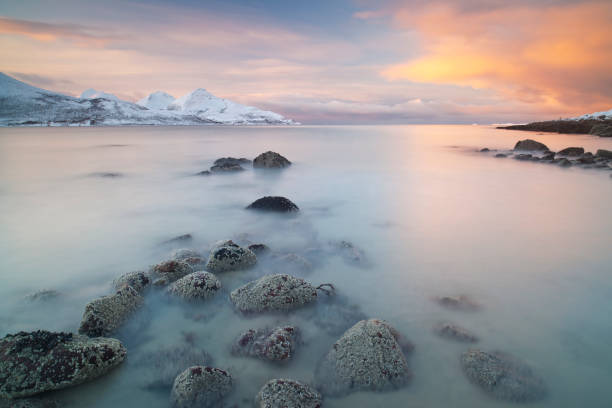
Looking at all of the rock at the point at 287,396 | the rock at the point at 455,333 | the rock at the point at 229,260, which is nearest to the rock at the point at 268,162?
the rock at the point at 229,260

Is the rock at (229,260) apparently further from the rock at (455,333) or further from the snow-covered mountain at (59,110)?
the snow-covered mountain at (59,110)

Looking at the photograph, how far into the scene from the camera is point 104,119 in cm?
12438

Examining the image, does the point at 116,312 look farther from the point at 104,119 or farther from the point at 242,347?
the point at 104,119

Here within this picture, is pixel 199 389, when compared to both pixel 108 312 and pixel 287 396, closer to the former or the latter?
pixel 287 396

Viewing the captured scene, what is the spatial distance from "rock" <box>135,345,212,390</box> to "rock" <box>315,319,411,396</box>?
3.71 feet

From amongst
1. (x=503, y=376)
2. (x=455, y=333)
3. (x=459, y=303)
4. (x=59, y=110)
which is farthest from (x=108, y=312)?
(x=59, y=110)

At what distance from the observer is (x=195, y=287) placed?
3875mm

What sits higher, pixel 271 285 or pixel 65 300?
pixel 271 285

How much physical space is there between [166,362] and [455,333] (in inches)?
113

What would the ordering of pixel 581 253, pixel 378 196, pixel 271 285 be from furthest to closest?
pixel 378 196 → pixel 581 253 → pixel 271 285

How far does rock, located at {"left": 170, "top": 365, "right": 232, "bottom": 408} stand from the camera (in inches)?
96.4

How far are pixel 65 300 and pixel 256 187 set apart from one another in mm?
7740

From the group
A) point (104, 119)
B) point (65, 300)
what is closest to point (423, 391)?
point (65, 300)

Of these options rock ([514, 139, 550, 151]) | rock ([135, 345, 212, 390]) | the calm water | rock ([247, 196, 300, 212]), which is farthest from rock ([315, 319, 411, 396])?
rock ([514, 139, 550, 151])
